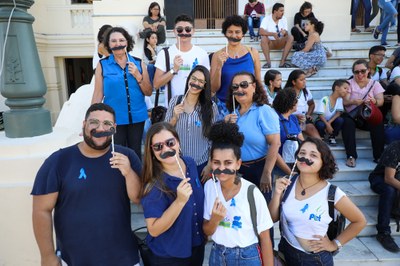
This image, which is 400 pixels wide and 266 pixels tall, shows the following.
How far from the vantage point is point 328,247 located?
2.55 m

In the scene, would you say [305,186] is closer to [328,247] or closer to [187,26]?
[328,247]

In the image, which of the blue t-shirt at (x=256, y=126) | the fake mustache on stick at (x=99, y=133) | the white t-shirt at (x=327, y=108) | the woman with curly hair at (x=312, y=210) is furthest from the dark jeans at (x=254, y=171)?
the white t-shirt at (x=327, y=108)

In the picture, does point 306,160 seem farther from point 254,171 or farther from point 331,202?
point 254,171

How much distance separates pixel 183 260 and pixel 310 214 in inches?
41.1

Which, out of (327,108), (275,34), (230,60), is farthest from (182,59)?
(275,34)

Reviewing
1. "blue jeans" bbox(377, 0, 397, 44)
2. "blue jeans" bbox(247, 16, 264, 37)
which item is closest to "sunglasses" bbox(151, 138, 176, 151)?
"blue jeans" bbox(247, 16, 264, 37)

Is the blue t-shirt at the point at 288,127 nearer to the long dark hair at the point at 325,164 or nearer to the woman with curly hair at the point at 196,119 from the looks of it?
the woman with curly hair at the point at 196,119

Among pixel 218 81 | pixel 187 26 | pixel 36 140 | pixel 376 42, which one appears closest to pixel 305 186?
pixel 218 81

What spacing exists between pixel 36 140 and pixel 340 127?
4313 mm

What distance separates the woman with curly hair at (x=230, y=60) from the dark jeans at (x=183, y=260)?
57.1 inches

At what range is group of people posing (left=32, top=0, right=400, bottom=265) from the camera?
85.0 inches

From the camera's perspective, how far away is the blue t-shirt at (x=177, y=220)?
2.14 metres

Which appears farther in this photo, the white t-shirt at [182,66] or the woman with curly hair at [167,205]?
the white t-shirt at [182,66]

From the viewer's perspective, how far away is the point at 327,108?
5.19m
